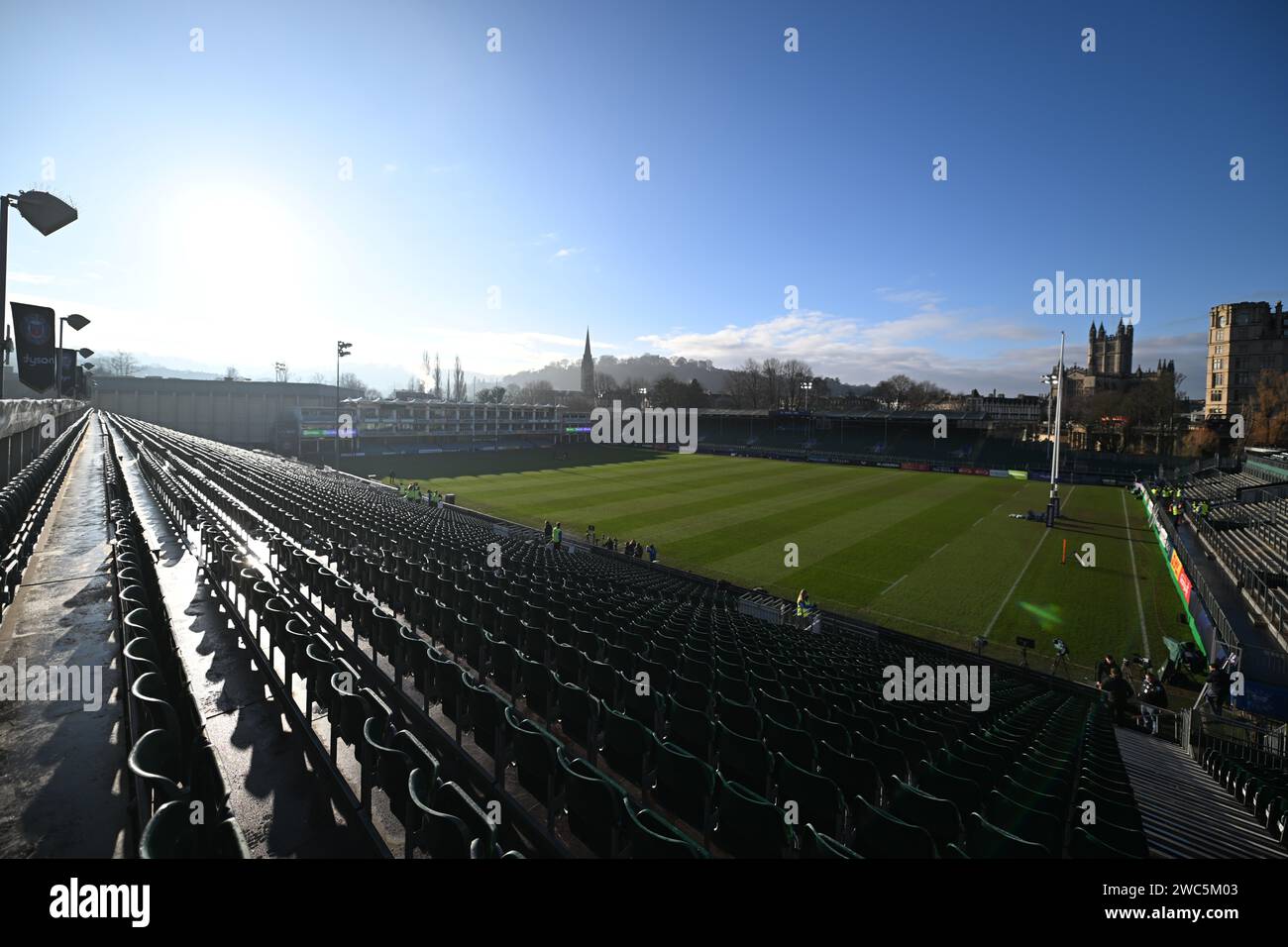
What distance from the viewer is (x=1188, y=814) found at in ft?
23.0

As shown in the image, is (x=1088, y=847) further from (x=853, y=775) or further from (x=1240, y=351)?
(x=1240, y=351)

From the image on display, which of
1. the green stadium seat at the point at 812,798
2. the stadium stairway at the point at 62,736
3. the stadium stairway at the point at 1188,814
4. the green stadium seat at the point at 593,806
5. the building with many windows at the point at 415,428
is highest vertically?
the building with many windows at the point at 415,428

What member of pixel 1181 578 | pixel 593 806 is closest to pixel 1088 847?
pixel 593 806

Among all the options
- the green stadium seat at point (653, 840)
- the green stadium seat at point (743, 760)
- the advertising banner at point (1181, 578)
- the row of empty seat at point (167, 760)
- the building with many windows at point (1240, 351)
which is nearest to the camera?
the row of empty seat at point (167, 760)

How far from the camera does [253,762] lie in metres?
4.23

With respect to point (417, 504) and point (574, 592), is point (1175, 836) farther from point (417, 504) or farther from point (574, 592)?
point (417, 504)

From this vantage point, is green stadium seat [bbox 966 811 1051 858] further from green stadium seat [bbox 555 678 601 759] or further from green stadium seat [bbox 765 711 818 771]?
green stadium seat [bbox 555 678 601 759]

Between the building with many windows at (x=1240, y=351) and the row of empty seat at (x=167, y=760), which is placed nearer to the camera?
the row of empty seat at (x=167, y=760)

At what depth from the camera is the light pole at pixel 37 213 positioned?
838 centimetres

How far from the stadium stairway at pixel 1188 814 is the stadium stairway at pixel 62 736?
797cm

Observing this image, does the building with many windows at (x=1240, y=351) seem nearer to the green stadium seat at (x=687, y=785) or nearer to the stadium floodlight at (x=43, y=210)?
the green stadium seat at (x=687, y=785)
